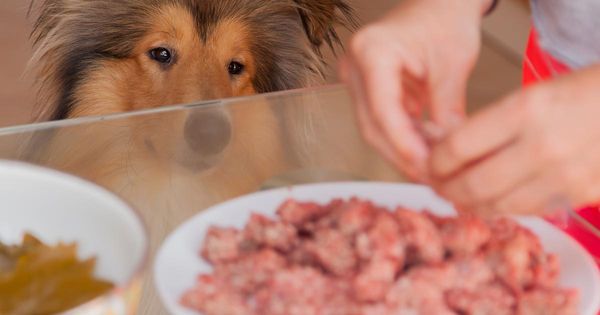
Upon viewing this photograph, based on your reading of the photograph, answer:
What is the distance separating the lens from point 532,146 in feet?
1.97

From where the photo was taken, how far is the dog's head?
1781mm

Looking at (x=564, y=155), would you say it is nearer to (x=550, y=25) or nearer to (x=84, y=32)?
(x=550, y=25)

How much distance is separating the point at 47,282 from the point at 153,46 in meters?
1.23

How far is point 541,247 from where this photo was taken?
0.69 m

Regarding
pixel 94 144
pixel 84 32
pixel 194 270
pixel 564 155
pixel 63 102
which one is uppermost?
pixel 564 155

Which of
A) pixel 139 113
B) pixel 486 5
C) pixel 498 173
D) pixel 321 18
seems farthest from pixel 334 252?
pixel 321 18

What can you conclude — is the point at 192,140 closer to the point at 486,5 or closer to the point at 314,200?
the point at 314,200

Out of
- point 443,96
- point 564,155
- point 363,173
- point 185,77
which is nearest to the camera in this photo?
point 564,155

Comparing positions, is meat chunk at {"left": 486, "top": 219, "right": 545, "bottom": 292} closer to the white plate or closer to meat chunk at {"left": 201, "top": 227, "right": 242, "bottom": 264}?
the white plate

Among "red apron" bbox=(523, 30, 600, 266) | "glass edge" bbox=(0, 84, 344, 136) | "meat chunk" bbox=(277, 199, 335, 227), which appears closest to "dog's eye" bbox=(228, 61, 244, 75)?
"glass edge" bbox=(0, 84, 344, 136)

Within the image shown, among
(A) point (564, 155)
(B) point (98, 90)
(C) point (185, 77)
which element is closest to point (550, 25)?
(A) point (564, 155)

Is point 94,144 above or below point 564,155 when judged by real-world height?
below

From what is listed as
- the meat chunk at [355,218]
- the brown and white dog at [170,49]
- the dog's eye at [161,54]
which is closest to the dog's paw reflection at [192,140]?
the meat chunk at [355,218]

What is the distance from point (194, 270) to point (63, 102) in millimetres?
1268
